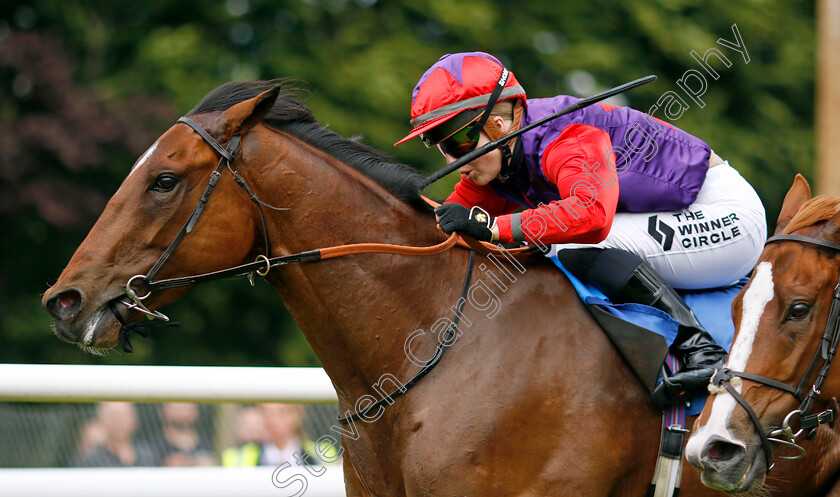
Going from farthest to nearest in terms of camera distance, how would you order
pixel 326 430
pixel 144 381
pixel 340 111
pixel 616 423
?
pixel 340 111
pixel 326 430
pixel 144 381
pixel 616 423

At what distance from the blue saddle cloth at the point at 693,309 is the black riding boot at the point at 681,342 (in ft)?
0.17

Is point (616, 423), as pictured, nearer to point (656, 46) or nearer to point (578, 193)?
point (578, 193)

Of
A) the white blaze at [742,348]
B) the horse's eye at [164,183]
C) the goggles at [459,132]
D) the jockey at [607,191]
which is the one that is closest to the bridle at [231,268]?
the horse's eye at [164,183]

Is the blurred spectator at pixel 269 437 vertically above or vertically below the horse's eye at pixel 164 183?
below

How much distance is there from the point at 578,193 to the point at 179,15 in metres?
8.16

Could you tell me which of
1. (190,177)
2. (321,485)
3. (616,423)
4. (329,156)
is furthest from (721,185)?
(321,485)

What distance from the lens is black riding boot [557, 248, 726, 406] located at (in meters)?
3.01

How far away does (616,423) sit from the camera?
2973mm

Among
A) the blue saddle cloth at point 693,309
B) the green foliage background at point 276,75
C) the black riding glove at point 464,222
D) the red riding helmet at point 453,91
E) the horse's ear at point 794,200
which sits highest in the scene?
the red riding helmet at point 453,91

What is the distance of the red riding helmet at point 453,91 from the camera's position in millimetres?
3221

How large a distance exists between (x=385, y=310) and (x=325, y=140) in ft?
2.30

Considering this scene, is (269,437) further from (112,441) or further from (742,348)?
(742,348)

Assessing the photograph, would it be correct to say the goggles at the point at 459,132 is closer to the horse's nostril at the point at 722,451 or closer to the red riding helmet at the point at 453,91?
the red riding helmet at the point at 453,91

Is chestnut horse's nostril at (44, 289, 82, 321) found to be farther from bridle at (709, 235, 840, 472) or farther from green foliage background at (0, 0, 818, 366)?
green foliage background at (0, 0, 818, 366)
